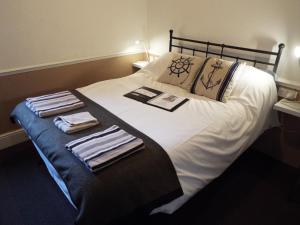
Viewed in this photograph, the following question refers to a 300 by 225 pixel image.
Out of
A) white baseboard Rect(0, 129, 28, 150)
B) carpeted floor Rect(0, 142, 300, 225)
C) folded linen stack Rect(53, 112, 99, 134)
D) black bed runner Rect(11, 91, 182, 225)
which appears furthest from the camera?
white baseboard Rect(0, 129, 28, 150)

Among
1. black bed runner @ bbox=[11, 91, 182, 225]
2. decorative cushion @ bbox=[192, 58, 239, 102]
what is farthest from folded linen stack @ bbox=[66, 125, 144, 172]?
decorative cushion @ bbox=[192, 58, 239, 102]

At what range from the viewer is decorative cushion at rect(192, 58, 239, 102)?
2086 millimetres

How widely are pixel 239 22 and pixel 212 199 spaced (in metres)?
1.71

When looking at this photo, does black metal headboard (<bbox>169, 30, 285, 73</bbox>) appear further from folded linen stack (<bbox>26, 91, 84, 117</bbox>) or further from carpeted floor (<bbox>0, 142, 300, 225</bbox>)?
folded linen stack (<bbox>26, 91, 84, 117</bbox>)

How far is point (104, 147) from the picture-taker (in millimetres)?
1334

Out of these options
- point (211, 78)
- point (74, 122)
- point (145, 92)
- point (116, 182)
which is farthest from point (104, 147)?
point (211, 78)

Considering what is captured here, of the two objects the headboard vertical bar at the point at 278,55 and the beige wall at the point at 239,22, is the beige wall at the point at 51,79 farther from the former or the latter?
the headboard vertical bar at the point at 278,55

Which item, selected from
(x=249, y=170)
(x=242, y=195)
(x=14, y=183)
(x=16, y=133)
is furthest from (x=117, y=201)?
(x=16, y=133)

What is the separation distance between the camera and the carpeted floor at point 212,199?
5.63ft

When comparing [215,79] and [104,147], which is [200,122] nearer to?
[215,79]

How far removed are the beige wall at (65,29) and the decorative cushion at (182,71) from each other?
0.96 meters

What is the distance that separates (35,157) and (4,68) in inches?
37.5

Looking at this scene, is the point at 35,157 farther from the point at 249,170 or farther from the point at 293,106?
the point at 293,106

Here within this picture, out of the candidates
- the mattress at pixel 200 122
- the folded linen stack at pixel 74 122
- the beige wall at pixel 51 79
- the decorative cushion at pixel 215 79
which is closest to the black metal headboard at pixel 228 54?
the mattress at pixel 200 122
